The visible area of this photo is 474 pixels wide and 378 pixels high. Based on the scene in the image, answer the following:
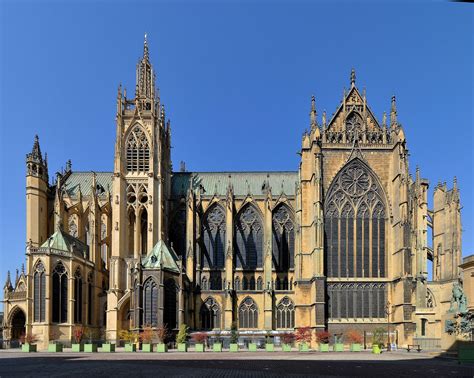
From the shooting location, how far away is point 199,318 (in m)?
80.9

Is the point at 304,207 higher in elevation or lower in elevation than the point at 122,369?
higher

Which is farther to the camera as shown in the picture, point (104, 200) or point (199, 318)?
point (104, 200)

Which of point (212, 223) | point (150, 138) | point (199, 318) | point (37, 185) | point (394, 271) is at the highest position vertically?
point (150, 138)

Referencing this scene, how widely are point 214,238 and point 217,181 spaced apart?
38.9ft

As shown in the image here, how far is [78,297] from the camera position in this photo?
7631cm

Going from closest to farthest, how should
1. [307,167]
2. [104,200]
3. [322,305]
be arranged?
[322,305] < [307,167] < [104,200]

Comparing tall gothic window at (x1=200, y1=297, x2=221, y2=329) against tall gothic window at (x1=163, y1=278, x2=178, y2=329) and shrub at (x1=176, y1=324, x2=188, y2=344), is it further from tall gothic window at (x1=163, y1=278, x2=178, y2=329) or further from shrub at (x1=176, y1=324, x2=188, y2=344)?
shrub at (x1=176, y1=324, x2=188, y2=344)

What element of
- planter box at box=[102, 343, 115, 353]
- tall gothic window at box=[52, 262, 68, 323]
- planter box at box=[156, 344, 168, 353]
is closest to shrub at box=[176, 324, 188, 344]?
planter box at box=[156, 344, 168, 353]

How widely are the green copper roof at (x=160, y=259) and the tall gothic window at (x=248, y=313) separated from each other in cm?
1313

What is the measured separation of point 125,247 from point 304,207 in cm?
2555

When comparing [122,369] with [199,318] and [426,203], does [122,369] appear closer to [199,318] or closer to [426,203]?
[199,318]

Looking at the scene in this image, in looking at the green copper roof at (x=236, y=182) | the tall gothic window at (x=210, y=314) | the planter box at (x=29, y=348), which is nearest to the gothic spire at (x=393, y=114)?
the green copper roof at (x=236, y=182)

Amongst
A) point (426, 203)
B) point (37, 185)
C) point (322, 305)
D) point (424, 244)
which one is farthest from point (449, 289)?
point (37, 185)

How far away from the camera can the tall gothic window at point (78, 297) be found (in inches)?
2958
